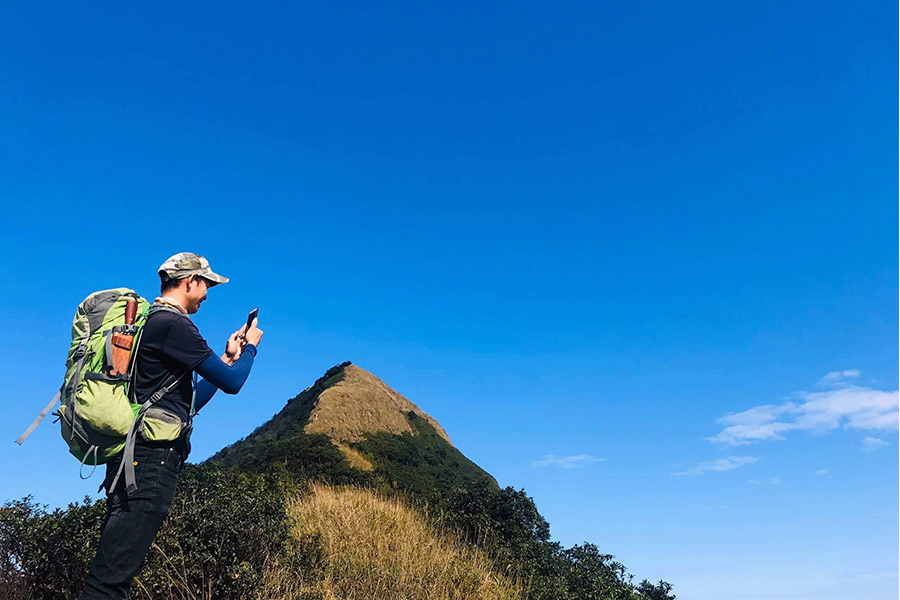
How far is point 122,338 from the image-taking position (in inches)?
125

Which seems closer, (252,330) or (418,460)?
(252,330)

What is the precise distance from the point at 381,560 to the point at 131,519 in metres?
6.54

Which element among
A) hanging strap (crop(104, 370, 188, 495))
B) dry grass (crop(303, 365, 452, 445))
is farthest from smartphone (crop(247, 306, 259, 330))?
dry grass (crop(303, 365, 452, 445))

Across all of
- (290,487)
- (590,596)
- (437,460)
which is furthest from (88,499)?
(437,460)

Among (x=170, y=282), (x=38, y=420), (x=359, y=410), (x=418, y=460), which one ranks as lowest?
(x=38, y=420)

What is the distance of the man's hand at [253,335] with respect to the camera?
3771 millimetres

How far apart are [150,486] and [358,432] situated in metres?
35.4

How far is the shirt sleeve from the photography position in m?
3.22

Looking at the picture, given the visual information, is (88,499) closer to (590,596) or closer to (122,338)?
(122,338)

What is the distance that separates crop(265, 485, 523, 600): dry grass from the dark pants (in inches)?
174

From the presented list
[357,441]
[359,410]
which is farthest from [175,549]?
[359,410]

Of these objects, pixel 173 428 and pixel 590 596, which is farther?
pixel 590 596

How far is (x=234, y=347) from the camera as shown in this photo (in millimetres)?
3738

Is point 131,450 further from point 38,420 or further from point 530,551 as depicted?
point 530,551
